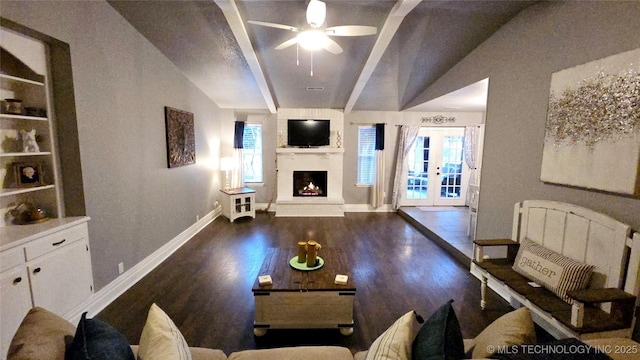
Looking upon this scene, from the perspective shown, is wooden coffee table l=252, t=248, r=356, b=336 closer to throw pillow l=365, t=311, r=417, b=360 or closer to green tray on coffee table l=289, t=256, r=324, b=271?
green tray on coffee table l=289, t=256, r=324, b=271

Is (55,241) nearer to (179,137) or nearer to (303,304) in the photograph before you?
(303,304)

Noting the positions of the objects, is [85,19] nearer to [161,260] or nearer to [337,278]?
[161,260]

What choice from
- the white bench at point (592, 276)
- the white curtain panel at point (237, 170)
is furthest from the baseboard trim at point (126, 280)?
the white bench at point (592, 276)

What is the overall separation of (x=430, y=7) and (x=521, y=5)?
800 millimetres

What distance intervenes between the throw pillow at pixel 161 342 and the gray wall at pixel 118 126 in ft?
6.26

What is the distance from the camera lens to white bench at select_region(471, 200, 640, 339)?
1653 millimetres

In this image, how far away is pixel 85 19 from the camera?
2.39 metres

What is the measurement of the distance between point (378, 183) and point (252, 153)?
299cm

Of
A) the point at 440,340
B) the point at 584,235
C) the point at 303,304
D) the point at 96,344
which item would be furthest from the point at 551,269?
the point at 96,344

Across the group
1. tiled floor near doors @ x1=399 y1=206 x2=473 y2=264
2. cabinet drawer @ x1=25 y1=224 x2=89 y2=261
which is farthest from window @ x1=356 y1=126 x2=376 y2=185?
cabinet drawer @ x1=25 y1=224 x2=89 y2=261

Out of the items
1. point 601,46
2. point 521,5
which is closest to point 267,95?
point 521,5

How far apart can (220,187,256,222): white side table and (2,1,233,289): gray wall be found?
1334 millimetres

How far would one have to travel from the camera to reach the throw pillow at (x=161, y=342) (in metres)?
1.04

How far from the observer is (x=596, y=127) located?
1931mm
